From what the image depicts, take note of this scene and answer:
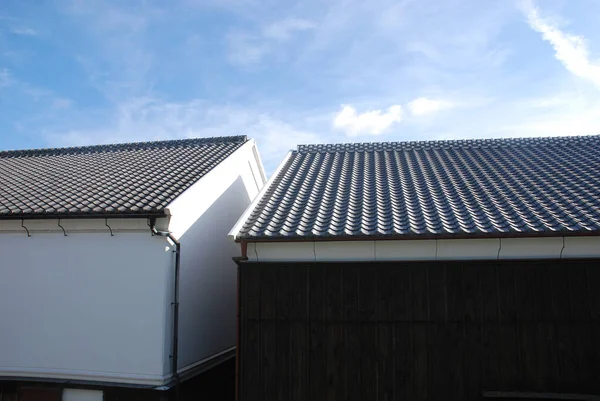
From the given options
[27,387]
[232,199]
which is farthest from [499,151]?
[27,387]

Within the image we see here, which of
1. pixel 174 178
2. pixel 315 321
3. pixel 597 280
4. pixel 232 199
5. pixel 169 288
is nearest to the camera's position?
pixel 597 280

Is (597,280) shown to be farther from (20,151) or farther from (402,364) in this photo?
(20,151)

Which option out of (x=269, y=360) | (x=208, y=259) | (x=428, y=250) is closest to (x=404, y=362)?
(x=428, y=250)

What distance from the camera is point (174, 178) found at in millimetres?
10180

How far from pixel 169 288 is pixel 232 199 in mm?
3975

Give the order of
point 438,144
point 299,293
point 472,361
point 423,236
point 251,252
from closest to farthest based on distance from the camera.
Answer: point 472,361 < point 423,236 < point 299,293 < point 251,252 < point 438,144

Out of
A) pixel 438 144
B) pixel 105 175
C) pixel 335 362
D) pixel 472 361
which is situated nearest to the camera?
pixel 472 361

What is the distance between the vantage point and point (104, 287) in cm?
845

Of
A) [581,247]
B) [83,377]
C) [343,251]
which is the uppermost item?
[343,251]

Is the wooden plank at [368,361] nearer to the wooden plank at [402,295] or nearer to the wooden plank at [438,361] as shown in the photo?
the wooden plank at [402,295]

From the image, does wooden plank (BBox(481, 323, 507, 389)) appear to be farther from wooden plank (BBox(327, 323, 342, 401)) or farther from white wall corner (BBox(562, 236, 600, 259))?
wooden plank (BBox(327, 323, 342, 401))

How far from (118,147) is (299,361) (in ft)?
33.5

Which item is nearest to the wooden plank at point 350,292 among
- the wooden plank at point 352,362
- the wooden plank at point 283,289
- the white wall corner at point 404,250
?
the wooden plank at point 352,362

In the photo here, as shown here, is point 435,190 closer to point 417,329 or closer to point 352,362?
point 417,329
